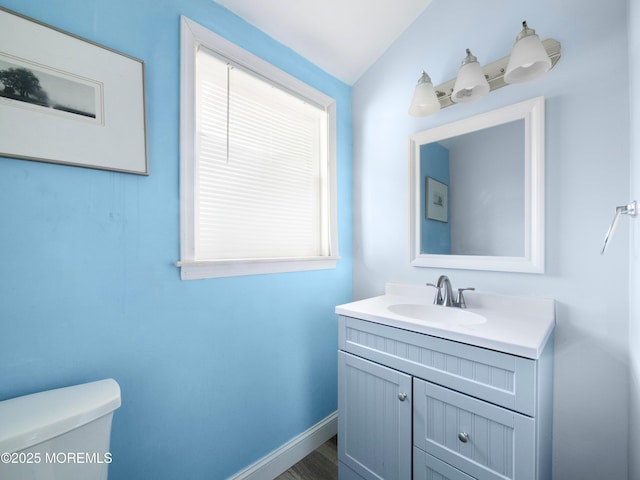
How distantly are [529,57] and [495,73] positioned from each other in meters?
0.24

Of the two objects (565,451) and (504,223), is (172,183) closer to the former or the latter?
(504,223)

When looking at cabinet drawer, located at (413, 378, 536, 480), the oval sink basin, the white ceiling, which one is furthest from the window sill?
the white ceiling

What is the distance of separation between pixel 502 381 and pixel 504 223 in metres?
0.74

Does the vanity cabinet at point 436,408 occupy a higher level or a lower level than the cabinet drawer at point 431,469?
higher

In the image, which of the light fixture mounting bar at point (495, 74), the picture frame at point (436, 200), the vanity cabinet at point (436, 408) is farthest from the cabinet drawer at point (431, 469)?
the light fixture mounting bar at point (495, 74)

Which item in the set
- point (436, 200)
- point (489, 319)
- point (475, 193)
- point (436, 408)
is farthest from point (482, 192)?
point (436, 408)

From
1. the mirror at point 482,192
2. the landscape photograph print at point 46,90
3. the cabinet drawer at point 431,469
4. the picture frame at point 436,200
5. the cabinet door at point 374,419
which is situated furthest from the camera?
the picture frame at point 436,200

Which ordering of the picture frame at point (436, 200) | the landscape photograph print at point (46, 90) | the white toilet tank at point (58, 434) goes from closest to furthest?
1. the white toilet tank at point (58, 434)
2. the landscape photograph print at point (46, 90)
3. the picture frame at point (436, 200)

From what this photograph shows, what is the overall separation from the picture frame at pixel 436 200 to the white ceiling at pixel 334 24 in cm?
88

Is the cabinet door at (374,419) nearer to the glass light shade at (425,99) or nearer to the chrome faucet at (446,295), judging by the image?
the chrome faucet at (446,295)

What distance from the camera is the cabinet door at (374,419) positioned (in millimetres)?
1065

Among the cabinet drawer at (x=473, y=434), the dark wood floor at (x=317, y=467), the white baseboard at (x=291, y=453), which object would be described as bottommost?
the dark wood floor at (x=317, y=467)

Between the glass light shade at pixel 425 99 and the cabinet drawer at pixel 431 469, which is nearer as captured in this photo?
the cabinet drawer at pixel 431 469

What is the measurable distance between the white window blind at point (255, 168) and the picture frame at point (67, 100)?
0.94 feet
